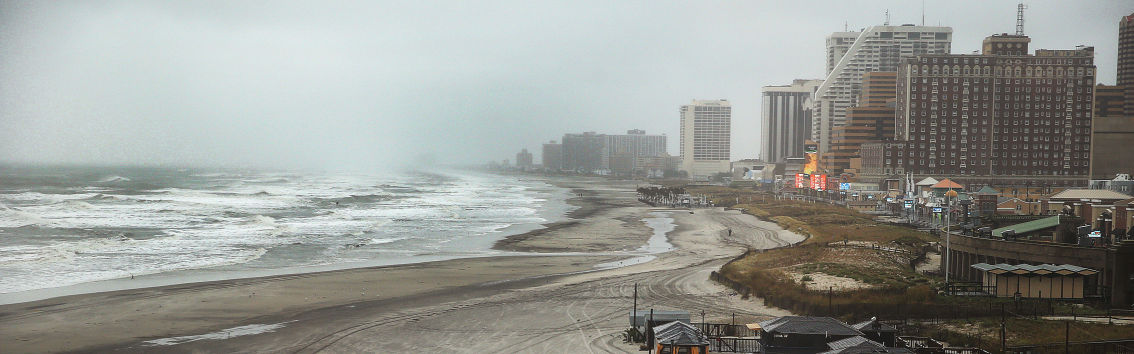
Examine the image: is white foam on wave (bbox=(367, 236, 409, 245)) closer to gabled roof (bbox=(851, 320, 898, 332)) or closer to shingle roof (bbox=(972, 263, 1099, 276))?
shingle roof (bbox=(972, 263, 1099, 276))

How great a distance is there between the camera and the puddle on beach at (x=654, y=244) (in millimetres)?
49625

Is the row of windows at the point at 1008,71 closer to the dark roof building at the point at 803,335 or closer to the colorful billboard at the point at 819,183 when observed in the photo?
the colorful billboard at the point at 819,183

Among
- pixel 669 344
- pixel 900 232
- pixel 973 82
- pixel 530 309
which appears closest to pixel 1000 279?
pixel 669 344

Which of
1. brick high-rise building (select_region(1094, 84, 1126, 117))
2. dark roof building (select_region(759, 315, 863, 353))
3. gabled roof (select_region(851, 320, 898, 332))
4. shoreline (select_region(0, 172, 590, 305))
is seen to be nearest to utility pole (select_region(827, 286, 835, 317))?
gabled roof (select_region(851, 320, 898, 332))

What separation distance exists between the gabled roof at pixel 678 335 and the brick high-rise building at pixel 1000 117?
120 meters

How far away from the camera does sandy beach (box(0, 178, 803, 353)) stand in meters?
27.3

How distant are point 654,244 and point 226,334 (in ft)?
126

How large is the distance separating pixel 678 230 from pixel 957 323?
1948 inches

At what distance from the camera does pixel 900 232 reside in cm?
5928

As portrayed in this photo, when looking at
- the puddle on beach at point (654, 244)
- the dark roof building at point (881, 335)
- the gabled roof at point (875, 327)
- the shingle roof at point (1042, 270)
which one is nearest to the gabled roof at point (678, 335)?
the dark roof building at point (881, 335)

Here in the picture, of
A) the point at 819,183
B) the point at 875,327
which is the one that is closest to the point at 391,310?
the point at 875,327

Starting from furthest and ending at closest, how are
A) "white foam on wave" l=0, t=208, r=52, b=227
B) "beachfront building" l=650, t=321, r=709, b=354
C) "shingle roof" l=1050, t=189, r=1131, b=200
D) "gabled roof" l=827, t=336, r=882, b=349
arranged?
"white foam on wave" l=0, t=208, r=52, b=227
"shingle roof" l=1050, t=189, r=1131, b=200
"beachfront building" l=650, t=321, r=709, b=354
"gabled roof" l=827, t=336, r=882, b=349

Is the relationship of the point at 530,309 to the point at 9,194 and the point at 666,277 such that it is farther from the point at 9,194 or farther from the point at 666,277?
the point at 9,194

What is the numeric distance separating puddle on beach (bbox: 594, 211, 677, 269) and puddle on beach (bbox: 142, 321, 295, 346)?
71.4 ft
